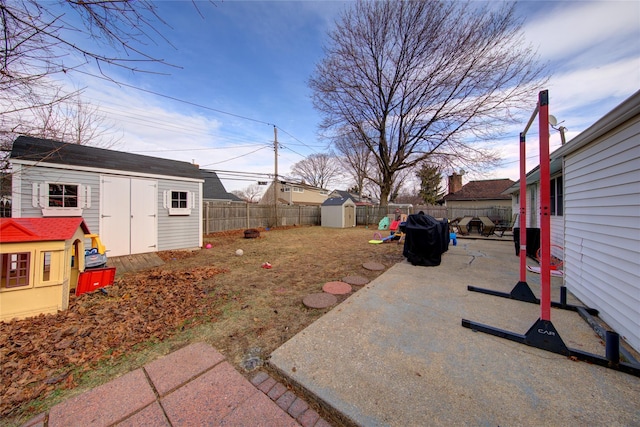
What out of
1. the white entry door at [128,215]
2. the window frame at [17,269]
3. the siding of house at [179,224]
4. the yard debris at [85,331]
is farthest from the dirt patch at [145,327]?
the siding of house at [179,224]

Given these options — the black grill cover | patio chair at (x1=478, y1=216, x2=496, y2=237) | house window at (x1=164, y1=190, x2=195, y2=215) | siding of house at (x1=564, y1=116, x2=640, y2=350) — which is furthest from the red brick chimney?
house window at (x1=164, y1=190, x2=195, y2=215)

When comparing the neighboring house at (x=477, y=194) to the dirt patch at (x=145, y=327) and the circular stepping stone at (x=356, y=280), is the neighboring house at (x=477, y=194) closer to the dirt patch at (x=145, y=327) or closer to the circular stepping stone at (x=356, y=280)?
the circular stepping stone at (x=356, y=280)

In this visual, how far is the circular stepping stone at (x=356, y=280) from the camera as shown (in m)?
3.89

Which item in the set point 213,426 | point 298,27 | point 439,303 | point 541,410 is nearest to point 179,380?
point 213,426

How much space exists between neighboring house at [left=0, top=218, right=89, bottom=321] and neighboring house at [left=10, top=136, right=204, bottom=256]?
2.78 m

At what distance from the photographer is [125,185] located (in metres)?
5.92

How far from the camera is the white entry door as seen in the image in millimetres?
5664

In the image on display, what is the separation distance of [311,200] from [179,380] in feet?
94.4

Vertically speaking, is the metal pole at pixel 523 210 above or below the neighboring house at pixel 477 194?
below

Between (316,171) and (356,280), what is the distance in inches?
1326

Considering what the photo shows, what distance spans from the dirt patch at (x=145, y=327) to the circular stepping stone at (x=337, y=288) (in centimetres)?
16

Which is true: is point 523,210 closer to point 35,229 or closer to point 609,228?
point 609,228

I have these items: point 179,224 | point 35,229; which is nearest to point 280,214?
point 179,224

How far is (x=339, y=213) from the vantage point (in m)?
15.2
